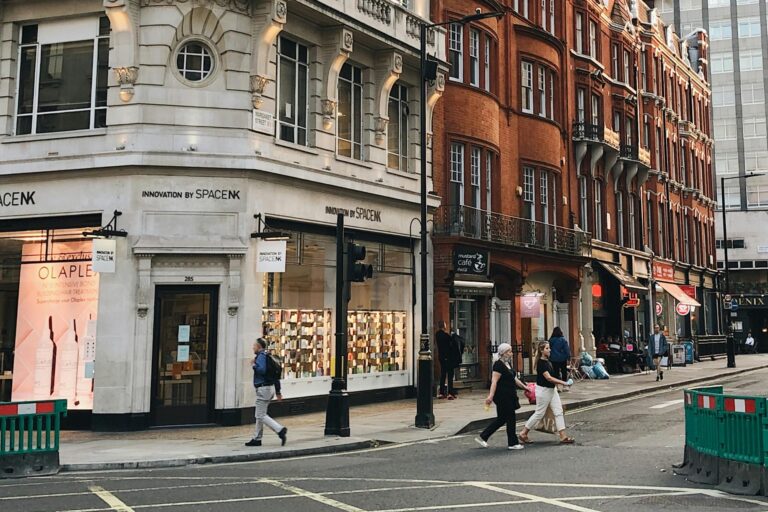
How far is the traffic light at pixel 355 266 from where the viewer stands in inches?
589

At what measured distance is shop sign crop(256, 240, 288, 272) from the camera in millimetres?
16938

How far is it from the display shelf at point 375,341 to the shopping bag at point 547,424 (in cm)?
738

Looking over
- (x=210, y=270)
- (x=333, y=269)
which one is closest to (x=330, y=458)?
(x=210, y=270)

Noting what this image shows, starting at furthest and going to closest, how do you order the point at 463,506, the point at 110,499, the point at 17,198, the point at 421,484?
the point at 17,198 → the point at 421,484 → the point at 110,499 → the point at 463,506

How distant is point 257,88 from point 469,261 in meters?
8.91

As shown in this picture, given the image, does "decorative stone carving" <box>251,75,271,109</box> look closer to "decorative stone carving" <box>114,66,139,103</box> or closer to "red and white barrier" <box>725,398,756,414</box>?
"decorative stone carving" <box>114,66,139,103</box>

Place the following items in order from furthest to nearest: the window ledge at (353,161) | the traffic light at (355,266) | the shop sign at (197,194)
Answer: the window ledge at (353,161) < the shop sign at (197,194) < the traffic light at (355,266)

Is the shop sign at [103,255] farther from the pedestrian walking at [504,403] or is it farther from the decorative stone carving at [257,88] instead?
the pedestrian walking at [504,403]

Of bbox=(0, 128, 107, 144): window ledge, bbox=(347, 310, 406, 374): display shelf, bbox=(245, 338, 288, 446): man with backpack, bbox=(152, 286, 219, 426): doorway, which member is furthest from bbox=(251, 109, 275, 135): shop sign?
bbox=(245, 338, 288, 446): man with backpack

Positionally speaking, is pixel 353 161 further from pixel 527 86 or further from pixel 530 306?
pixel 527 86

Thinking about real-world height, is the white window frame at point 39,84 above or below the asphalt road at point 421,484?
above

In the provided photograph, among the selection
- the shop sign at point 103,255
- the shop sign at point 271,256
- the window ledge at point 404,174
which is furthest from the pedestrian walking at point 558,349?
the shop sign at point 103,255

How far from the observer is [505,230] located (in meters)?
26.1

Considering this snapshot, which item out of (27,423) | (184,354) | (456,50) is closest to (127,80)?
(184,354)
